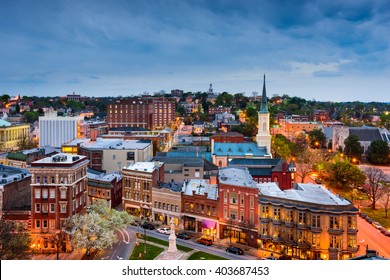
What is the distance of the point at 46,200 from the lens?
504 inches

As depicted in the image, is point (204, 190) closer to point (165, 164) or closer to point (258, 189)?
point (258, 189)

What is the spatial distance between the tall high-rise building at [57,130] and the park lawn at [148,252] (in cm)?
2055

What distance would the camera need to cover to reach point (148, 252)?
1200 centimetres

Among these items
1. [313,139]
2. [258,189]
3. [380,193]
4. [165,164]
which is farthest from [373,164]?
[258,189]

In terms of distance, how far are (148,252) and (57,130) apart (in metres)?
21.9

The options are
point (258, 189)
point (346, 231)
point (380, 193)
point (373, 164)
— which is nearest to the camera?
point (346, 231)

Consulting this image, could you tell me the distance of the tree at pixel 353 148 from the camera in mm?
30578

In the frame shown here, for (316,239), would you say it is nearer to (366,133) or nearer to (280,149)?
(280,149)

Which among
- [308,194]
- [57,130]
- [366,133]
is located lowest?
[308,194]

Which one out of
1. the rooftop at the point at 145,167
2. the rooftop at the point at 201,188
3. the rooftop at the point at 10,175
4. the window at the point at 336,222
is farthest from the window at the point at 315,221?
the rooftop at the point at 10,175

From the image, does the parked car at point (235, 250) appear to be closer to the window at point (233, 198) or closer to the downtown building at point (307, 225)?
the downtown building at point (307, 225)

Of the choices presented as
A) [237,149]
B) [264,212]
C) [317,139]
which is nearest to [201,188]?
[264,212]

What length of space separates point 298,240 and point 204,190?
4.54m

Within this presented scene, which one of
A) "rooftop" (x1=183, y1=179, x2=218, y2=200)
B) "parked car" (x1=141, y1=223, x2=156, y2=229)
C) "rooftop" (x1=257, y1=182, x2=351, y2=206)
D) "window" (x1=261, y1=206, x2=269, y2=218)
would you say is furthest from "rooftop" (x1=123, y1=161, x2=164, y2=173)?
"window" (x1=261, y1=206, x2=269, y2=218)
